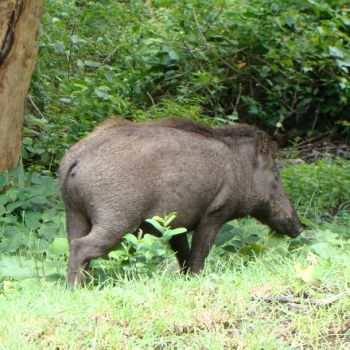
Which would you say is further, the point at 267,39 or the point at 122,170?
the point at 267,39

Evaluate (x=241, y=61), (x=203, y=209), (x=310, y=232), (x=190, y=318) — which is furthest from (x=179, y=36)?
(x=190, y=318)

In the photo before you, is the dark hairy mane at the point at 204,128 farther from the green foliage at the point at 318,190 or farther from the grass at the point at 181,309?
the green foliage at the point at 318,190

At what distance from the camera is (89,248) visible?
634 centimetres

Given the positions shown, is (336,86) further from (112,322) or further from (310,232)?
(112,322)

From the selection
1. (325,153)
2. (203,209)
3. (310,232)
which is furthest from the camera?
(325,153)

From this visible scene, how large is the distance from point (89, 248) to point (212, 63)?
593cm

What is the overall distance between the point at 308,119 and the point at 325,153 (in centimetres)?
99

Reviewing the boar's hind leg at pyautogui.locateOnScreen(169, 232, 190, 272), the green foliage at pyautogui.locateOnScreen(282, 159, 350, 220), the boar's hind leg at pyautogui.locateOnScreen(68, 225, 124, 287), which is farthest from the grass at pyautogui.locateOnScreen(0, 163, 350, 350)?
the green foliage at pyautogui.locateOnScreen(282, 159, 350, 220)

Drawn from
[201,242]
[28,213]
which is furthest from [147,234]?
[28,213]

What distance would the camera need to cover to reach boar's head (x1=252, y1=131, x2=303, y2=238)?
743cm

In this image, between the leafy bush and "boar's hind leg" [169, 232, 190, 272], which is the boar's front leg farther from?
the leafy bush

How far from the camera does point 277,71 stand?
11.7 meters

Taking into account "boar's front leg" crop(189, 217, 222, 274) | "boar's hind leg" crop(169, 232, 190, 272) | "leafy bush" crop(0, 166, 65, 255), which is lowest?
"leafy bush" crop(0, 166, 65, 255)

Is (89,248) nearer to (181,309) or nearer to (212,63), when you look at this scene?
(181,309)
